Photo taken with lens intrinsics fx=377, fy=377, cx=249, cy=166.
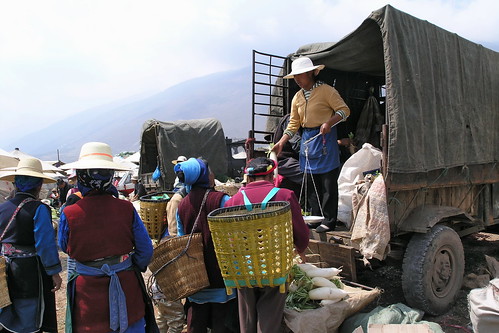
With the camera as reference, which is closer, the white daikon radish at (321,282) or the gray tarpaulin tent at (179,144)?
the white daikon radish at (321,282)

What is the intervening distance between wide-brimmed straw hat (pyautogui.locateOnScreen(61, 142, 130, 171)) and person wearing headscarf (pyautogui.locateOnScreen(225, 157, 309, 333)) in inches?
37.4

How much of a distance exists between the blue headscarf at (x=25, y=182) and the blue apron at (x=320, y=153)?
2872 millimetres

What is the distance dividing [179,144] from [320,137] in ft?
29.6

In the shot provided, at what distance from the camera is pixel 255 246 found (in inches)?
95.6

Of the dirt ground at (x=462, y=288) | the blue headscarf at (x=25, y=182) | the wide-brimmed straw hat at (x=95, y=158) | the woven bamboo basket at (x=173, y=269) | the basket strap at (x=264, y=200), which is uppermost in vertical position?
the wide-brimmed straw hat at (x=95, y=158)

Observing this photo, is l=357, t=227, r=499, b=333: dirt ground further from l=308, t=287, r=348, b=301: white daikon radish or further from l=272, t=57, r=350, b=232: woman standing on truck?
l=308, t=287, r=348, b=301: white daikon radish

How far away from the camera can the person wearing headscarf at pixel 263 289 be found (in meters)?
2.77

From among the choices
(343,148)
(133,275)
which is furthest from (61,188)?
(133,275)

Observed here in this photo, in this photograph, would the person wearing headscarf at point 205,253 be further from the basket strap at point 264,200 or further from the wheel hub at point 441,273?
the wheel hub at point 441,273

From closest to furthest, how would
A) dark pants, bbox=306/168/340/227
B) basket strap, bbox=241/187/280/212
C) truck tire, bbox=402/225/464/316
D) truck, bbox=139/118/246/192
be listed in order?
basket strap, bbox=241/187/280/212
truck tire, bbox=402/225/464/316
dark pants, bbox=306/168/340/227
truck, bbox=139/118/246/192

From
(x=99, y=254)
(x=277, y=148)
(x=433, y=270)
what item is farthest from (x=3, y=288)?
(x=433, y=270)

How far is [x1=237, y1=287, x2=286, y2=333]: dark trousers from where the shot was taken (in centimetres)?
277

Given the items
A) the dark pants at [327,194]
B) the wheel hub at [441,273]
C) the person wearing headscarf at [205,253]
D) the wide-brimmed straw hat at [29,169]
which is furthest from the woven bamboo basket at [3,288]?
the wheel hub at [441,273]

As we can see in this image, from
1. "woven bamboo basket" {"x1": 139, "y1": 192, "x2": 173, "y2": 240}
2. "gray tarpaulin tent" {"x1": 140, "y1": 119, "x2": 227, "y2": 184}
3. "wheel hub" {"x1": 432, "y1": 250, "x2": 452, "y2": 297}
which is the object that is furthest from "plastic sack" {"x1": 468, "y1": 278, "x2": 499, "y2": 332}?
"gray tarpaulin tent" {"x1": 140, "y1": 119, "x2": 227, "y2": 184}
